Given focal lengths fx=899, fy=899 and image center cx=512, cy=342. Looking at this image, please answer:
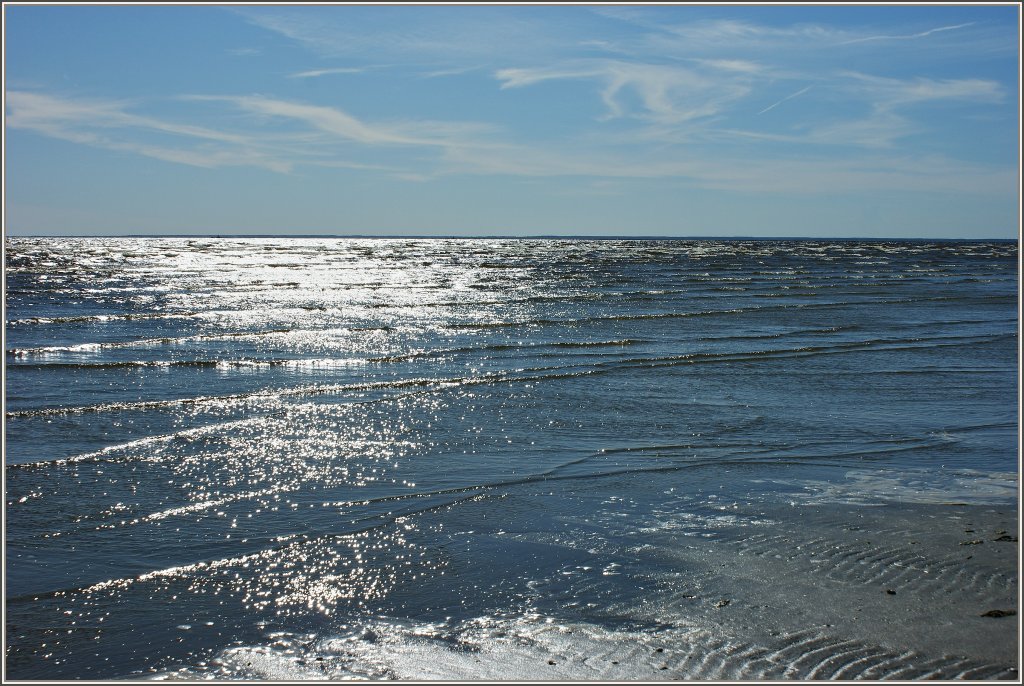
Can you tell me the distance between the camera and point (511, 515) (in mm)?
6766

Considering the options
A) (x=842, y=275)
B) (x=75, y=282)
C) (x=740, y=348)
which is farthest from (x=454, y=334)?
(x=842, y=275)

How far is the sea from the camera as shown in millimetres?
4566

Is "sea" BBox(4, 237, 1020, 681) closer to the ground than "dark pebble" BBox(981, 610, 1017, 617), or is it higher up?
closer to the ground

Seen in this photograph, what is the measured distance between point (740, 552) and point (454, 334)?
562 inches

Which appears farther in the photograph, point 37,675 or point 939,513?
point 939,513

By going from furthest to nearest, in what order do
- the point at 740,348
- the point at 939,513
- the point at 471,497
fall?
the point at 740,348, the point at 471,497, the point at 939,513

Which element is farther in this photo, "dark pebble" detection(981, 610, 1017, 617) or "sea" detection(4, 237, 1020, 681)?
"dark pebble" detection(981, 610, 1017, 617)

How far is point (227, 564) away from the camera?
5742mm

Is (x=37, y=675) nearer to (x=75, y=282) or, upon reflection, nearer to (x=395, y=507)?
(x=395, y=507)

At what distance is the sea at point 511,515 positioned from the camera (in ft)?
15.0

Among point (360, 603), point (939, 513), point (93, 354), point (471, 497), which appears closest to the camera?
point (360, 603)

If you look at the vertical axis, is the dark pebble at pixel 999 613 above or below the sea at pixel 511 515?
above

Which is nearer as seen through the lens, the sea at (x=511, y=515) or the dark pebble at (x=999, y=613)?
the sea at (x=511, y=515)

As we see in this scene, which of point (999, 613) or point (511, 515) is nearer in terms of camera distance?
point (999, 613)
